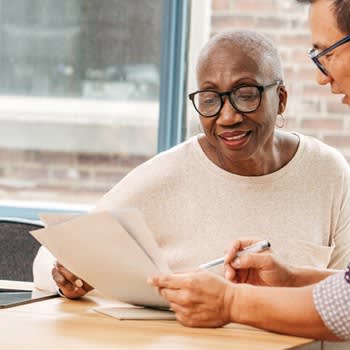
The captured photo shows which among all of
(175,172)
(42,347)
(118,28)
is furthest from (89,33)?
(42,347)

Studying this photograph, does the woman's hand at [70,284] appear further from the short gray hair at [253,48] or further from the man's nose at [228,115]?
the short gray hair at [253,48]

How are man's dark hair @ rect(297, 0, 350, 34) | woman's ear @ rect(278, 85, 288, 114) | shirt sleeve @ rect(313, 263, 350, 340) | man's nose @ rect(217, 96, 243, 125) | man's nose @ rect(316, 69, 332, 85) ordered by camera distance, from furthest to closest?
woman's ear @ rect(278, 85, 288, 114), man's nose @ rect(217, 96, 243, 125), man's nose @ rect(316, 69, 332, 85), man's dark hair @ rect(297, 0, 350, 34), shirt sleeve @ rect(313, 263, 350, 340)

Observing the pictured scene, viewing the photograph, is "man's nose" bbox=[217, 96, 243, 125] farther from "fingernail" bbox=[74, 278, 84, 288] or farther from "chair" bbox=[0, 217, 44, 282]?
"chair" bbox=[0, 217, 44, 282]

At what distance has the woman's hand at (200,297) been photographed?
205 centimetres

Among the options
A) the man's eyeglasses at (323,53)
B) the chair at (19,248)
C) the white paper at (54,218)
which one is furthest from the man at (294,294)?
the chair at (19,248)

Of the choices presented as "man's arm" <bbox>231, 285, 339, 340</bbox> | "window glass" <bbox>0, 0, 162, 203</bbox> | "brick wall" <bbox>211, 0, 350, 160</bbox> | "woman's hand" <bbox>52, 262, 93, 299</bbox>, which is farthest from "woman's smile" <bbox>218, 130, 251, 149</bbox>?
"window glass" <bbox>0, 0, 162, 203</bbox>

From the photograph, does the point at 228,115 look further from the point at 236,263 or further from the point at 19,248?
the point at 19,248

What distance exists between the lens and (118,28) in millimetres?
4004

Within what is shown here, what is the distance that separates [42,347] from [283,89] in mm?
1173

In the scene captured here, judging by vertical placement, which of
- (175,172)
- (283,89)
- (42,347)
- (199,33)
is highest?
(199,33)

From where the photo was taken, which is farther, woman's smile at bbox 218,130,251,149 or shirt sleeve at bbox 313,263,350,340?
woman's smile at bbox 218,130,251,149

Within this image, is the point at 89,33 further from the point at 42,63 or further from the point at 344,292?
the point at 344,292

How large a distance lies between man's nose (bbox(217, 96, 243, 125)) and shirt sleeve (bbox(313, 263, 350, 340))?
0.72 meters

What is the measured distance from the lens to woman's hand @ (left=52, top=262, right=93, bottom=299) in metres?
2.37
